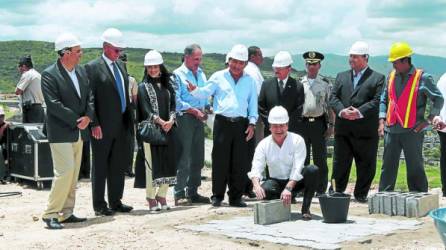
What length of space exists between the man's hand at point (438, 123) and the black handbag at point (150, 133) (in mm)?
3574

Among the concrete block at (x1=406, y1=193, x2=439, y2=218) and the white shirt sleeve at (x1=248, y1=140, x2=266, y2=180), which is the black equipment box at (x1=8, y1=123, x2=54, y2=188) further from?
the concrete block at (x1=406, y1=193, x2=439, y2=218)

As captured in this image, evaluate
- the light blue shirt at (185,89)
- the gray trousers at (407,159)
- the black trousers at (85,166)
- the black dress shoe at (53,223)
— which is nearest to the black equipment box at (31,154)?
the black trousers at (85,166)

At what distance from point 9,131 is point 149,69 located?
16.0 feet

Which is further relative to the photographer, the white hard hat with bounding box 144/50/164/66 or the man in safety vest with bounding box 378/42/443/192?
the man in safety vest with bounding box 378/42/443/192

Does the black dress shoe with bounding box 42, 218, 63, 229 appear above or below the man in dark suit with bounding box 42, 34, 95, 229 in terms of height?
below

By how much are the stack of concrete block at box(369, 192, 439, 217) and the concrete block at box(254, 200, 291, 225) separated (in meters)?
1.26

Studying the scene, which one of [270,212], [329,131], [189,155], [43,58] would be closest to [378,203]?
[270,212]

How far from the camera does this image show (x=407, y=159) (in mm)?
9625

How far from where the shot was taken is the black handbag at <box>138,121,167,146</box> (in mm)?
9188

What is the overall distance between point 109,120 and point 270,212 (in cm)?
231

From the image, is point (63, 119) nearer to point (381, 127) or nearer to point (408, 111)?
point (381, 127)

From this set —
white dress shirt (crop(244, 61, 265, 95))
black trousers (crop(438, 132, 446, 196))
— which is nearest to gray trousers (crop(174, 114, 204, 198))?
white dress shirt (crop(244, 61, 265, 95))

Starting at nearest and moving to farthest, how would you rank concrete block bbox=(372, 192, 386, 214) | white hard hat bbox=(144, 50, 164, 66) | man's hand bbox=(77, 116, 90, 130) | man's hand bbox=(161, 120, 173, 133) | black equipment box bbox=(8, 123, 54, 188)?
man's hand bbox=(77, 116, 90, 130), concrete block bbox=(372, 192, 386, 214), white hard hat bbox=(144, 50, 164, 66), man's hand bbox=(161, 120, 173, 133), black equipment box bbox=(8, 123, 54, 188)

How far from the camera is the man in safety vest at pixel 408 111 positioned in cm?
949
